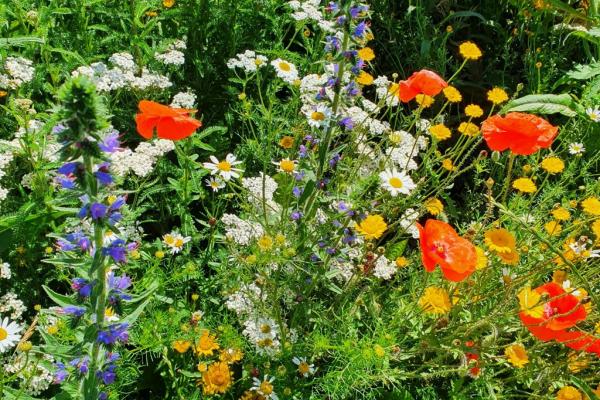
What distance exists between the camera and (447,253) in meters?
2.14

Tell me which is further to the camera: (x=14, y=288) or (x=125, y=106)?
(x=125, y=106)

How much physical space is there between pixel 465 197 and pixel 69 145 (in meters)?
2.69

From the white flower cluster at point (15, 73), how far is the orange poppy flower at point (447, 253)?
1859mm

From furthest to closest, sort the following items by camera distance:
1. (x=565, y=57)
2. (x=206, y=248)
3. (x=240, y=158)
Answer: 1. (x=565, y=57)
2. (x=240, y=158)
3. (x=206, y=248)

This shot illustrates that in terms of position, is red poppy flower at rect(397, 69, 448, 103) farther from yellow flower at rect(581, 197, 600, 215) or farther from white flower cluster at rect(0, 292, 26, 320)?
white flower cluster at rect(0, 292, 26, 320)

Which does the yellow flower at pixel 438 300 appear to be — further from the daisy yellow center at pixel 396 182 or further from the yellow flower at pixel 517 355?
the daisy yellow center at pixel 396 182

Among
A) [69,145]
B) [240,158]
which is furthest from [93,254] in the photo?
[240,158]

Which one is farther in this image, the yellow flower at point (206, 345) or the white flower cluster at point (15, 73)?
the white flower cluster at point (15, 73)

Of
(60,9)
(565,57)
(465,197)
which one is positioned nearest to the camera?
(60,9)

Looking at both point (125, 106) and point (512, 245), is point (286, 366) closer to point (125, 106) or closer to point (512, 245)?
point (512, 245)

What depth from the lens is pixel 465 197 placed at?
144 inches

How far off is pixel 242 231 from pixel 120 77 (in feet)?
3.13

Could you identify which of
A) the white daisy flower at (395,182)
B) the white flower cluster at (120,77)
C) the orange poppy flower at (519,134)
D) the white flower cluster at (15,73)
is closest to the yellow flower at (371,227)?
the white daisy flower at (395,182)

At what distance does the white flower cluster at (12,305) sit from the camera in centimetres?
239
